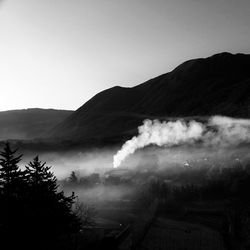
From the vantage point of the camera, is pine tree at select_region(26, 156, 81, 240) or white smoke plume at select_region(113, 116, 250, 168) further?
white smoke plume at select_region(113, 116, 250, 168)

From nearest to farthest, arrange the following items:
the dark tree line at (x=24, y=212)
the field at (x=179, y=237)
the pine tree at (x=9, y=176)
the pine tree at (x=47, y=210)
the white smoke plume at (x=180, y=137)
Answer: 1. the dark tree line at (x=24, y=212)
2. the pine tree at (x=9, y=176)
3. the pine tree at (x=47, y=210)
4. the field at (x=179, y=237)
5. the white smoke plume at (x=180, y=137)

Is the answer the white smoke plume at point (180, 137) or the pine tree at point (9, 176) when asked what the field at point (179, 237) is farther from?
the white smoke plume at point (180, 137)

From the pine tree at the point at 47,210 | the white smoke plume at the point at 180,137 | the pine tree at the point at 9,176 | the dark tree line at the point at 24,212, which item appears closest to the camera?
the dark tree line at the point at 24,212

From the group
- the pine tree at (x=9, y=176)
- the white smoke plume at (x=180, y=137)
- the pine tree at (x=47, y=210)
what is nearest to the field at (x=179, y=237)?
the pine tree at (x=47, y=210)

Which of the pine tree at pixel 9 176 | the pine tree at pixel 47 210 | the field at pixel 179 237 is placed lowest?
the field at pixel 179 237

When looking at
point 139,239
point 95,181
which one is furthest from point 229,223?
point 95,181

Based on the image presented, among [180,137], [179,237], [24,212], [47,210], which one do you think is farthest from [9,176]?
[180,137]

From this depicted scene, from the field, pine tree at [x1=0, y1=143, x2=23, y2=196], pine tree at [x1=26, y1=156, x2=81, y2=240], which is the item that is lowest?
the field

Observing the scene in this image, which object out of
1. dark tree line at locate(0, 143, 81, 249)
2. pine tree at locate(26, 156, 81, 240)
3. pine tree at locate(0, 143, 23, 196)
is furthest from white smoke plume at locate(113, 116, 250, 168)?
pine tree at locate(0, 143, 23, 196)

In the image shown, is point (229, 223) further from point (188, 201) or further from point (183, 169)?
point (183, 169)

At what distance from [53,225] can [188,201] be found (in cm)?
6345

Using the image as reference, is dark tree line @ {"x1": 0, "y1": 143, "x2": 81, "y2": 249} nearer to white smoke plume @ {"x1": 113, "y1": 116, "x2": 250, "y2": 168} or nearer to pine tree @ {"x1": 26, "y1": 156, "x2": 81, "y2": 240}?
pine tree @ {"x1": 26, "y1": 156, "x2": 81, "y2": 240}

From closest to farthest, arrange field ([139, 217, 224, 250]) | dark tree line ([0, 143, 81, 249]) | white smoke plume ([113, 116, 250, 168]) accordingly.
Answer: dark tree line ([0, 143, 81, 249]), field ([139, 217, 224, 250]), white smoke plume ([113, 116, 250, 168])

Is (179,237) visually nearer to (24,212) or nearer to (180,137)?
(24,212)
